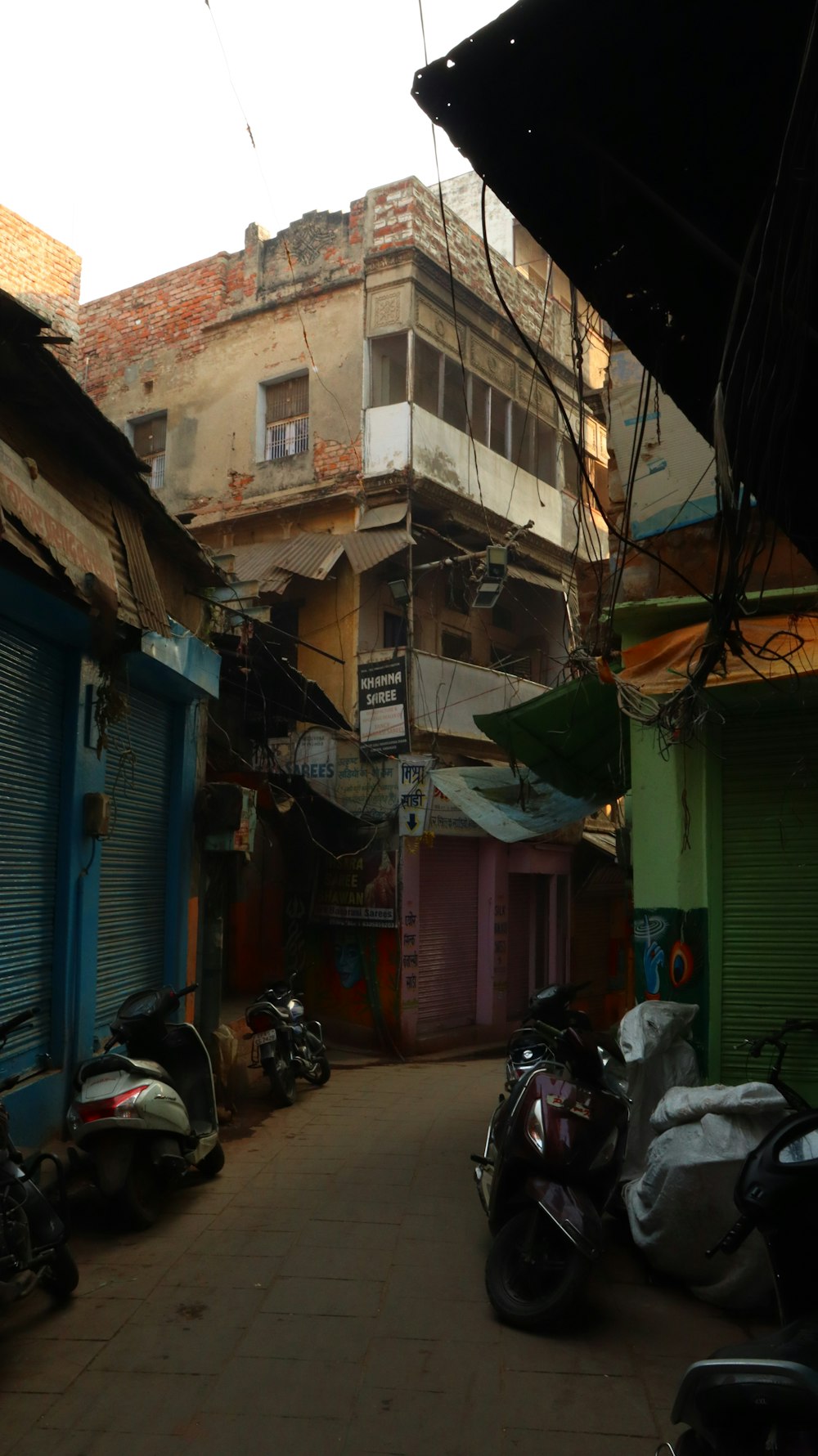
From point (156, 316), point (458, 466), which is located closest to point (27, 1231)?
point (458, 466)

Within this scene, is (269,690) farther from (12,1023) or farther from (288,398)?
(12,1023)

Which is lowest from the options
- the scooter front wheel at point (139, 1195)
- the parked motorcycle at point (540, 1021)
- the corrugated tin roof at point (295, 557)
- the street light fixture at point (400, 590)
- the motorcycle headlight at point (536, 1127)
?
the scooter front wheel at point (139, 1195)

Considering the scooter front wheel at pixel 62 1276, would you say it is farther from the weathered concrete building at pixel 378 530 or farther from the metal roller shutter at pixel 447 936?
the metal roller shutter at pixel 447 936

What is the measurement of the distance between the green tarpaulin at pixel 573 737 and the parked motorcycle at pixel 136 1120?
362 cm

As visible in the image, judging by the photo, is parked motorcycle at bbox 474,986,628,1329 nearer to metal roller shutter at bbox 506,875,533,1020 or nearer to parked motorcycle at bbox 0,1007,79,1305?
parked motorcycle at bbox 0,1007,79,1305

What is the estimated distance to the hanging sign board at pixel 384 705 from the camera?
13656mm

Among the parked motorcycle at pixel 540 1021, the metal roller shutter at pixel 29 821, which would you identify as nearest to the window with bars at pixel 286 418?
the metal roller shutter at pixel 29 821

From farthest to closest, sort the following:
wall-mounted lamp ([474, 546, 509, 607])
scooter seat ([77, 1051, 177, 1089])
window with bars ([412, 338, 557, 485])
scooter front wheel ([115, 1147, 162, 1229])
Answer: window with bars ([412, 338, 557, 485]) < wall-mounted lamp ([474, 546, 509, 607]) < scooter seat ([77, 1051, 177, 1089]) < scooter front wheel ([115, 1147, 162, 1229])

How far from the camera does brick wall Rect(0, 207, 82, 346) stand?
1068 centimetres

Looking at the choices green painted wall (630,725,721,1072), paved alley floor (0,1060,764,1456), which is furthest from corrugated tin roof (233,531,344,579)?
paved alley floor (0,1060,764,1456)

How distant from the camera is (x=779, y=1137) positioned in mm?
2686

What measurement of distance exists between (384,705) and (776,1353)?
11649 millimetres

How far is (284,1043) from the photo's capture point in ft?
31.7

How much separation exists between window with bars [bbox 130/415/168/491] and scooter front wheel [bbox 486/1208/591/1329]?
49.3 ft
